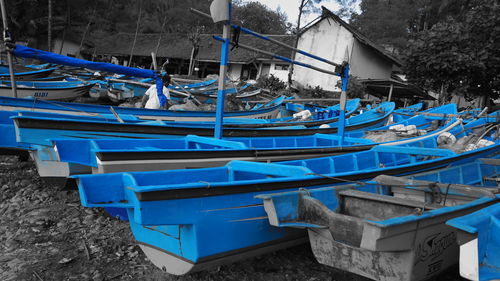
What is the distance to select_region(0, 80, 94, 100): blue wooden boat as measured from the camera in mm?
11024

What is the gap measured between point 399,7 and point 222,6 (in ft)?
126

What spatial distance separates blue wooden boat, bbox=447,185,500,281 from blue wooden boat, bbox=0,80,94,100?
11.3 m

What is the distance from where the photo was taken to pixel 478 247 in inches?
106

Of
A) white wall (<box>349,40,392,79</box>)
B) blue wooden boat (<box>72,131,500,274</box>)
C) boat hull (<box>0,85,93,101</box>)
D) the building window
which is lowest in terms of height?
blue wooden boat (<box>72,131,500,274</box>)

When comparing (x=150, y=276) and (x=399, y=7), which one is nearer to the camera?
(x=150, y=276)

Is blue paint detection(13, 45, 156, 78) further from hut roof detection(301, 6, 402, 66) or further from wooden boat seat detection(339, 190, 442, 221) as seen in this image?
hut roof detection(301, 6, 402, 66)

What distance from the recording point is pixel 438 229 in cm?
339

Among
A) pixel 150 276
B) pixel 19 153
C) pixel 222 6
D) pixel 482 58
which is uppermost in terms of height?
pixel 482 58

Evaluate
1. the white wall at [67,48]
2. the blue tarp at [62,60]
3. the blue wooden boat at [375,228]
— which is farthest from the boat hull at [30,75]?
the white wall at [67,48]

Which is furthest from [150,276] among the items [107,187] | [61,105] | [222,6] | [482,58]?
[482,58]

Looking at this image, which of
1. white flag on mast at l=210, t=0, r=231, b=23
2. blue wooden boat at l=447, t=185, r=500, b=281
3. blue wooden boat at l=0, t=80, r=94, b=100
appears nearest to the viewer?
blue wooden boat at l=447, t=185, r=500, b=281

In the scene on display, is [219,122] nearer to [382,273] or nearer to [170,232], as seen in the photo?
[170,232]

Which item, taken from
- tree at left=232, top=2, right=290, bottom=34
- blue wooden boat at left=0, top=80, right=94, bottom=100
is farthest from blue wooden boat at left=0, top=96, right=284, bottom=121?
tree at left=232, top=2, right=290, bottom=34

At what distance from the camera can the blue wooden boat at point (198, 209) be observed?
119 inches
